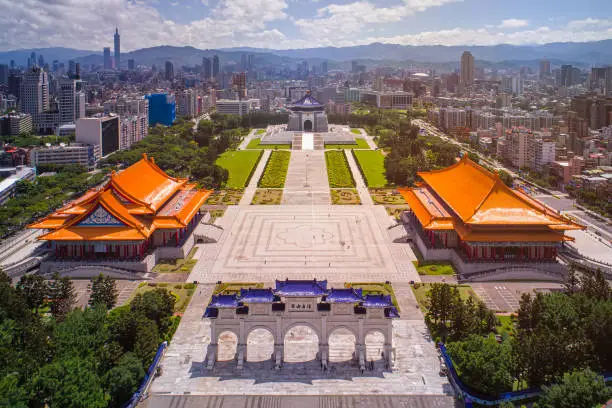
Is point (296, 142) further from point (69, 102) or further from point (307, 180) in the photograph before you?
point (69, 102)

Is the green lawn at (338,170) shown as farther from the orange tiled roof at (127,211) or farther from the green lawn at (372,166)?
the orange tiled roof at (127,211)

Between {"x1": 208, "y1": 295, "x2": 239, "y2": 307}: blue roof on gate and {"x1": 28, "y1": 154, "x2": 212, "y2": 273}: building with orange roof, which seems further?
{"x1": 28, "y1": 154, "x2": 212, "y2": 273}: building with orange roof

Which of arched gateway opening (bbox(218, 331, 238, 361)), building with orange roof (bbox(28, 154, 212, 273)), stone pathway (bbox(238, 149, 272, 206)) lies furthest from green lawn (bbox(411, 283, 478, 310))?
stone pathway (bbox(238, 149, 272, 206))

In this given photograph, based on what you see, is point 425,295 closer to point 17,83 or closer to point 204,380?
point 204,380

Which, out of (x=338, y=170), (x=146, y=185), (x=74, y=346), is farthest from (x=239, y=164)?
(x=74, y=346)

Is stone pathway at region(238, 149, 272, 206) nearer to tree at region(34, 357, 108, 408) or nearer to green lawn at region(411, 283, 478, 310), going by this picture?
green lawn at region(411, 283, 478, 310)

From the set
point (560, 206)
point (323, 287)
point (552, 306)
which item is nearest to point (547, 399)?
point (552, 306)

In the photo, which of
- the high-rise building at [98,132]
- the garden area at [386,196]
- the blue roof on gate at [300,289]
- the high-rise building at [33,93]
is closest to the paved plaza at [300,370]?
the blue roof on gate at [300,289]
